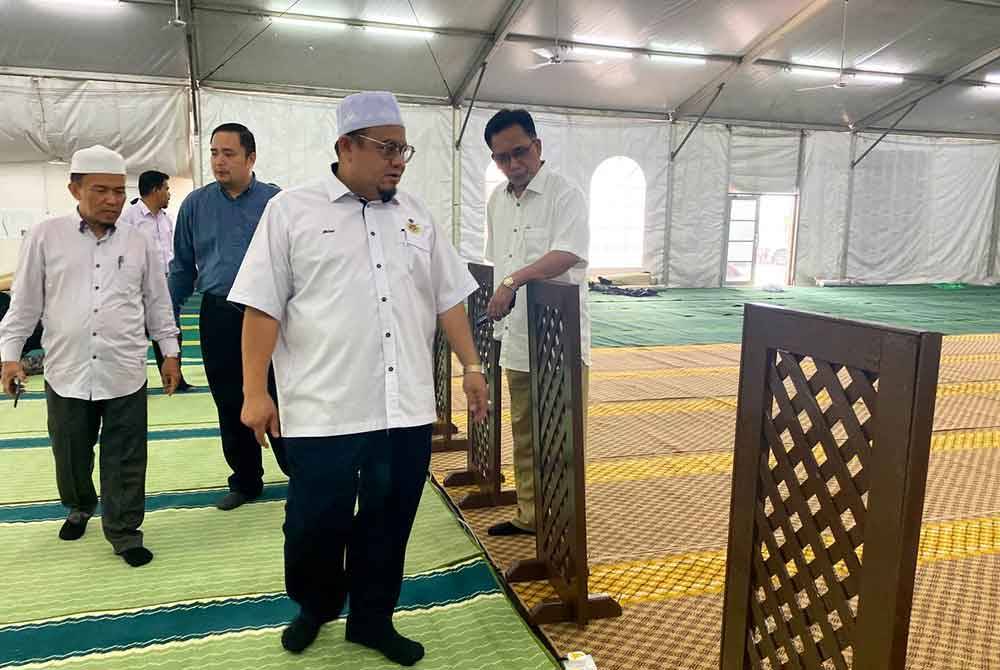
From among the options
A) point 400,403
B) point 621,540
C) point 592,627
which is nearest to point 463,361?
point 400,403

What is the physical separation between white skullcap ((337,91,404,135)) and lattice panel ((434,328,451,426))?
7.14 feet

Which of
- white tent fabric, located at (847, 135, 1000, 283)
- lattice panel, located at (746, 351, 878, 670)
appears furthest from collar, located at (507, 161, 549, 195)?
white tent fabric, located at (847, 135, 1000, 283)

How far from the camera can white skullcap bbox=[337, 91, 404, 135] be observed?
5.42 feet

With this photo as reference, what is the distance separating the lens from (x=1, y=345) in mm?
2447

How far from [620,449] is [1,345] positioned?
281 cm

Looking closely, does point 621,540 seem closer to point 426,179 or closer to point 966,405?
point 966,405

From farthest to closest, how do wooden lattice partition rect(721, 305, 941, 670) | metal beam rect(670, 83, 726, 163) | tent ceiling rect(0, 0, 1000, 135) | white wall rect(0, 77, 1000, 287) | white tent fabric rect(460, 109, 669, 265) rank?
white tent fabric rect(460, 109, 669, 265) < metal beam rect(670, 83, 726, 163) < white wall rect(0, 77, 1000, 287) < tent ceiling rect(0, 0, 1000, 135) < wooden lattice partition rect(721, 305, 941, 670)

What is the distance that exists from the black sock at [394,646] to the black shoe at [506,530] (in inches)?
33.2

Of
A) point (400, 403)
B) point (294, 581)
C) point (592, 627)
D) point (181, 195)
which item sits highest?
point (181, 195)

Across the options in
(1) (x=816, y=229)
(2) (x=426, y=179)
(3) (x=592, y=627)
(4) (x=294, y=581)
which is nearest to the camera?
(4) (x=294, y=581)

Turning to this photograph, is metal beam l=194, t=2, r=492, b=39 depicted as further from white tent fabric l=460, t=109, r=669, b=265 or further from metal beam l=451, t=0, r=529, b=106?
white tent fabric l=460, t=109, r=669, b=265

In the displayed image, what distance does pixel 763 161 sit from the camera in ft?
45.2

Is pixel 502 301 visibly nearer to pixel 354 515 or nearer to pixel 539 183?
pixel 539 183

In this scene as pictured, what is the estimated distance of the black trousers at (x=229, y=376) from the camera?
9.34 feet
